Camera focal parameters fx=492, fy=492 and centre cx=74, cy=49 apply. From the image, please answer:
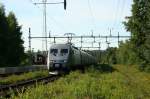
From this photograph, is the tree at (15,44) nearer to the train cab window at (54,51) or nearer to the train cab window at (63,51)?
the train cab window at (54,51)

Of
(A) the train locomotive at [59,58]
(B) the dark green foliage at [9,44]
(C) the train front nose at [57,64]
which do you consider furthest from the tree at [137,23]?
(C) the train front nose at [57,64]

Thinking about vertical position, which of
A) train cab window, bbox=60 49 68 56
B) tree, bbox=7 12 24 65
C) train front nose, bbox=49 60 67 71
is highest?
tree, bbox=7 12 24 65

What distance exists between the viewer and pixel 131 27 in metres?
70.3

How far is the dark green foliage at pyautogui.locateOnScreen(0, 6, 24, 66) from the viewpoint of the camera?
75.4 metres

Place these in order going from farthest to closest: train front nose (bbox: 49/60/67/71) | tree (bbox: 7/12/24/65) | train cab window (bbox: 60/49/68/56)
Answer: tree (bbox: 7/12/24/65)
train cab window (bbox: 60/49/68/56)
train front nose (bbox: 49/60/67/71)

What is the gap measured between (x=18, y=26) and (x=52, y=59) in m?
46.2

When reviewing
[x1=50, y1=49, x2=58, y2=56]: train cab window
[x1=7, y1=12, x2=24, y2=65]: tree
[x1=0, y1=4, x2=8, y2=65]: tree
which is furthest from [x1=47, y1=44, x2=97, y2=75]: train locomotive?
[x1=7, y1=12, x2=24, y2=65]: tree

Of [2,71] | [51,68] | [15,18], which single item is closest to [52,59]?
[51,68]

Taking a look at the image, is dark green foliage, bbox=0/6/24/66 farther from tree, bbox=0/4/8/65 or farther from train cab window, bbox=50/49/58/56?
train cab window, bbox=50/49/58/56

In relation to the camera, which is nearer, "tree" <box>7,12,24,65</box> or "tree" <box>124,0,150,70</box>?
"tree" <box>124,0,150,70</box>

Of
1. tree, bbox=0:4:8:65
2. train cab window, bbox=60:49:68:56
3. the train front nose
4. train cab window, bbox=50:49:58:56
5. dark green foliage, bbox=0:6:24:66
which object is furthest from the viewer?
dark green foliage, bbox=0:6:24:66

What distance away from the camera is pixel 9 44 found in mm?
77062

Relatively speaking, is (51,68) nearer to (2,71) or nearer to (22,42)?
(2,71)

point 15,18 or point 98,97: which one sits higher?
point 15,18
